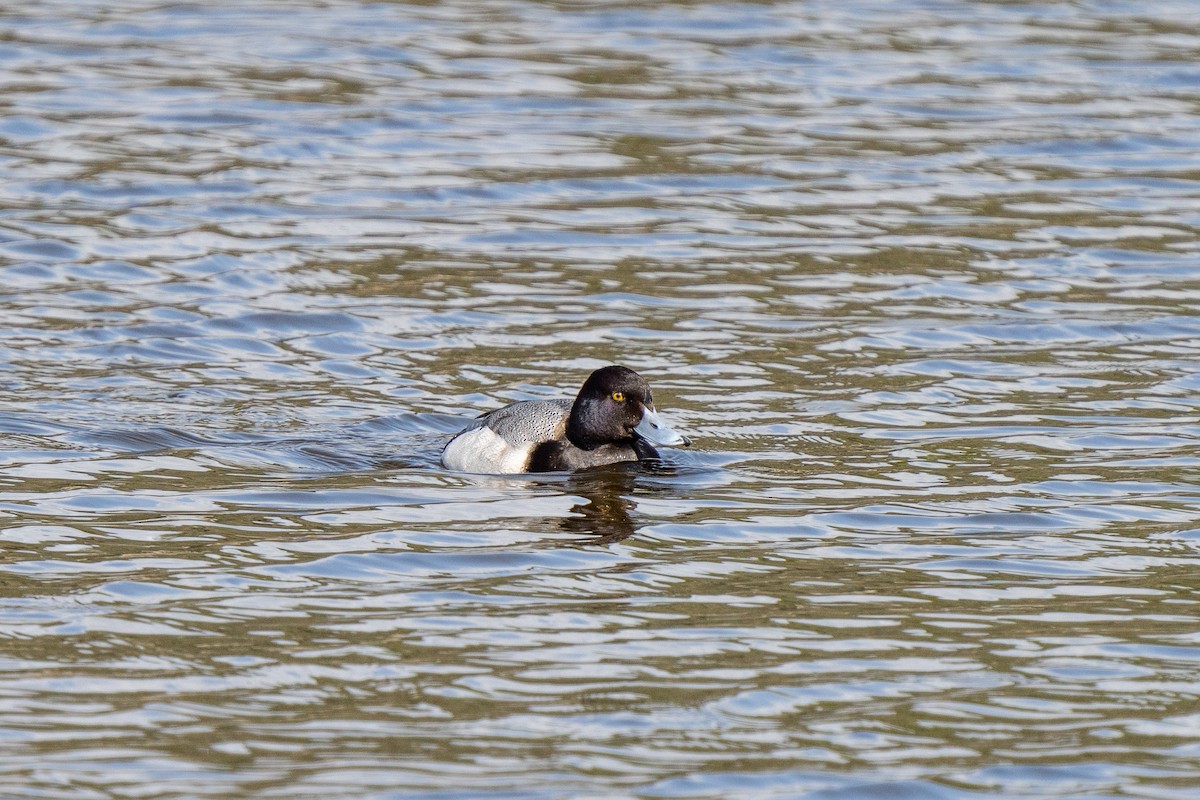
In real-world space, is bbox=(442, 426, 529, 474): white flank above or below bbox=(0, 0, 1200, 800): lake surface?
below

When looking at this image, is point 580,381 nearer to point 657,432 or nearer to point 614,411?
point 614,411

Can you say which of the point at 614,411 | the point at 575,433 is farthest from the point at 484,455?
the point at 614,411

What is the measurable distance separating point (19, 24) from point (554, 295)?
1107 cm

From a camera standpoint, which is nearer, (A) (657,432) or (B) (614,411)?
(A) (657,432)

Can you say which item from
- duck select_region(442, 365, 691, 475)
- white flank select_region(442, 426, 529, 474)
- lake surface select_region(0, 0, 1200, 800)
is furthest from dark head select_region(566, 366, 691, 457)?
white flank select_region(442, 426, 529, 474)

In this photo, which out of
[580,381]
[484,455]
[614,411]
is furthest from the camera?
[580,381]

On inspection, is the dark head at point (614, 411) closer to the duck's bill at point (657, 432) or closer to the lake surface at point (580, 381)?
the duck's bill at point (657, 432)

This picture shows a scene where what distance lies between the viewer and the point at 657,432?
1112 cm

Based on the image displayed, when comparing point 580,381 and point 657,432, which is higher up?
point 657,432

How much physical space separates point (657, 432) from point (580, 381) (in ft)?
6.07

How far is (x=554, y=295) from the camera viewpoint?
589 inches

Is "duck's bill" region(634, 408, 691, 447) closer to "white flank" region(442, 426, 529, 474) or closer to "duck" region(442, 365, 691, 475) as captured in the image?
"duck" region(442, 365, 691, 475)

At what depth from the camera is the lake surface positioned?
6.77m

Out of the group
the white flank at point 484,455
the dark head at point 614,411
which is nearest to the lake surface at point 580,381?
the white flank at point 484,455
